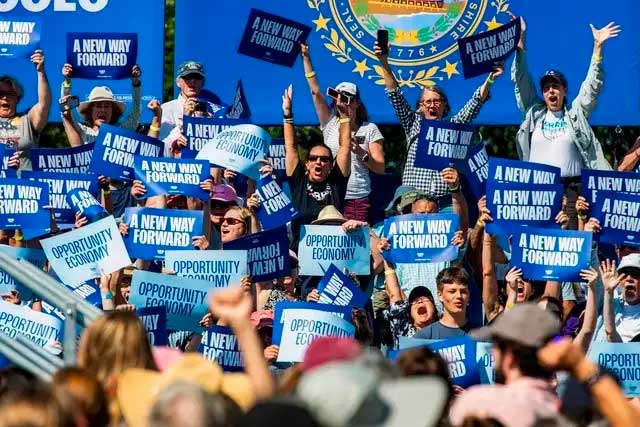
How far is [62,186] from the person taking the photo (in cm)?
1378

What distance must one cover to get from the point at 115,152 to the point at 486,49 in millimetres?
3123

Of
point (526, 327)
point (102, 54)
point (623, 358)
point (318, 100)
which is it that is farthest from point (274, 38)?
point (526, 327)

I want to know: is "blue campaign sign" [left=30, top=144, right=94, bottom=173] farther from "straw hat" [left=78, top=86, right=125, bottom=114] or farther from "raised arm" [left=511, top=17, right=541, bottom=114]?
"raised arm" [left=511, top=17, right=541, bottom=114]

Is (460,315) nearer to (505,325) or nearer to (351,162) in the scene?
(351,162)

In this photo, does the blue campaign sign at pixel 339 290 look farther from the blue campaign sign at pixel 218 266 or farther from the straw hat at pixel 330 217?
the straw hat at pixel 330 217

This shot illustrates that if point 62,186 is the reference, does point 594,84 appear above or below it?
above

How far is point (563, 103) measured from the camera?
47.3ft

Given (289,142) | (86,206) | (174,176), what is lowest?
(86,206)

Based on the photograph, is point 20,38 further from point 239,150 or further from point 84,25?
point 239,150

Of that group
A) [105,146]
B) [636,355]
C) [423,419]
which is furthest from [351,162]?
[423,419]

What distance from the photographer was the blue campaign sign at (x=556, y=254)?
12523mm

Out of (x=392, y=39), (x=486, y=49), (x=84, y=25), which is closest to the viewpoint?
(x=486, y=49)

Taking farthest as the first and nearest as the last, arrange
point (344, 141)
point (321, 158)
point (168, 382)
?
1. point (344, 141)
2. point (321, 158)
3. point (168, 382)

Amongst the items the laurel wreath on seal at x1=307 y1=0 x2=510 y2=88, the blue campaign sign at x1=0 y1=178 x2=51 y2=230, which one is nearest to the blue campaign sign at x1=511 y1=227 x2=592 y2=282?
the blue campaign sign at x1=0 y1=178 x2=51 y2=230
